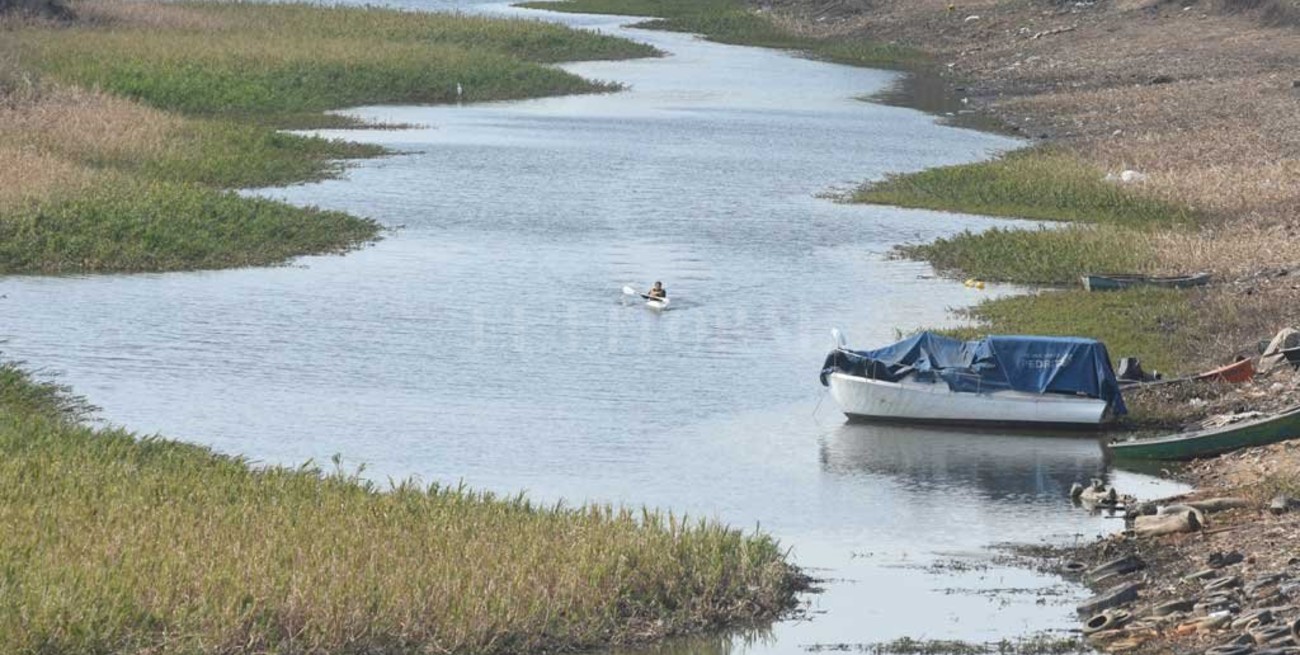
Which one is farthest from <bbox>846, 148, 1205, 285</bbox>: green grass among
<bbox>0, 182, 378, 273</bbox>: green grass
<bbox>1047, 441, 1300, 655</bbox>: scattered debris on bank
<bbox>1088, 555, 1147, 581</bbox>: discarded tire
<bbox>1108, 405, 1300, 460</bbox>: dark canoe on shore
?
<bbox>1088, 555, 1147, 581</bbox>: discarded tire

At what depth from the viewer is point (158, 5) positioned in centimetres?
9781

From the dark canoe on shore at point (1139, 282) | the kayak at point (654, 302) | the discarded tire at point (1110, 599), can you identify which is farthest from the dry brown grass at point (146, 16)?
the discarded tire at point (1110, 599)

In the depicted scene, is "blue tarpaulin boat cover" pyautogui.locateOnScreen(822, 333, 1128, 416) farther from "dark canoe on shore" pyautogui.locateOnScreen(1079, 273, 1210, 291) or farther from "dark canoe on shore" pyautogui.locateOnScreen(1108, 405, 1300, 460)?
"dark canoe on shore" pyautogui.locateOnScreen(1079, 273, 1210, 291)

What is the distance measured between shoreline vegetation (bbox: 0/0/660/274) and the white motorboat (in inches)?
698

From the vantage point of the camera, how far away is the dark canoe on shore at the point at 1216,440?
29.5 meters

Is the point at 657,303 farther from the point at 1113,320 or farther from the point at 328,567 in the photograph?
the point at 328,567

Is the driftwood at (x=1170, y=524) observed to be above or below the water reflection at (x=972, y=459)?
above

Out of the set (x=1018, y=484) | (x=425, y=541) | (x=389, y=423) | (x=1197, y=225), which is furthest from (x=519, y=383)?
(x=1197, y=225)

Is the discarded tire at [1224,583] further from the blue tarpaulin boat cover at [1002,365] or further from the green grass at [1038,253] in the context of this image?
the green grass at [1038,253]

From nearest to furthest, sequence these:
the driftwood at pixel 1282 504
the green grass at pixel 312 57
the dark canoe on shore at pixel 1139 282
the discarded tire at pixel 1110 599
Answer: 1. the discarded tire at pixel 1110 599
2. the driftwood at pixel 1282 504
3. the dark canoe on shore at pixel 1139 282
4. the green grass at pixel 312 57

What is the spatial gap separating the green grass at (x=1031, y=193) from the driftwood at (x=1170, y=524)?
2543 cm

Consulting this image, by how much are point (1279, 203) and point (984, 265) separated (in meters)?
7.75

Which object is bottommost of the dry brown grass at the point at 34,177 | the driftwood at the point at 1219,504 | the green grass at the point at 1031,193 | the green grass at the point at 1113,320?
the green grass at the point at 1031,193

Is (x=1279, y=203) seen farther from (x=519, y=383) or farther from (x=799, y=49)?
(x=799, y=49)
